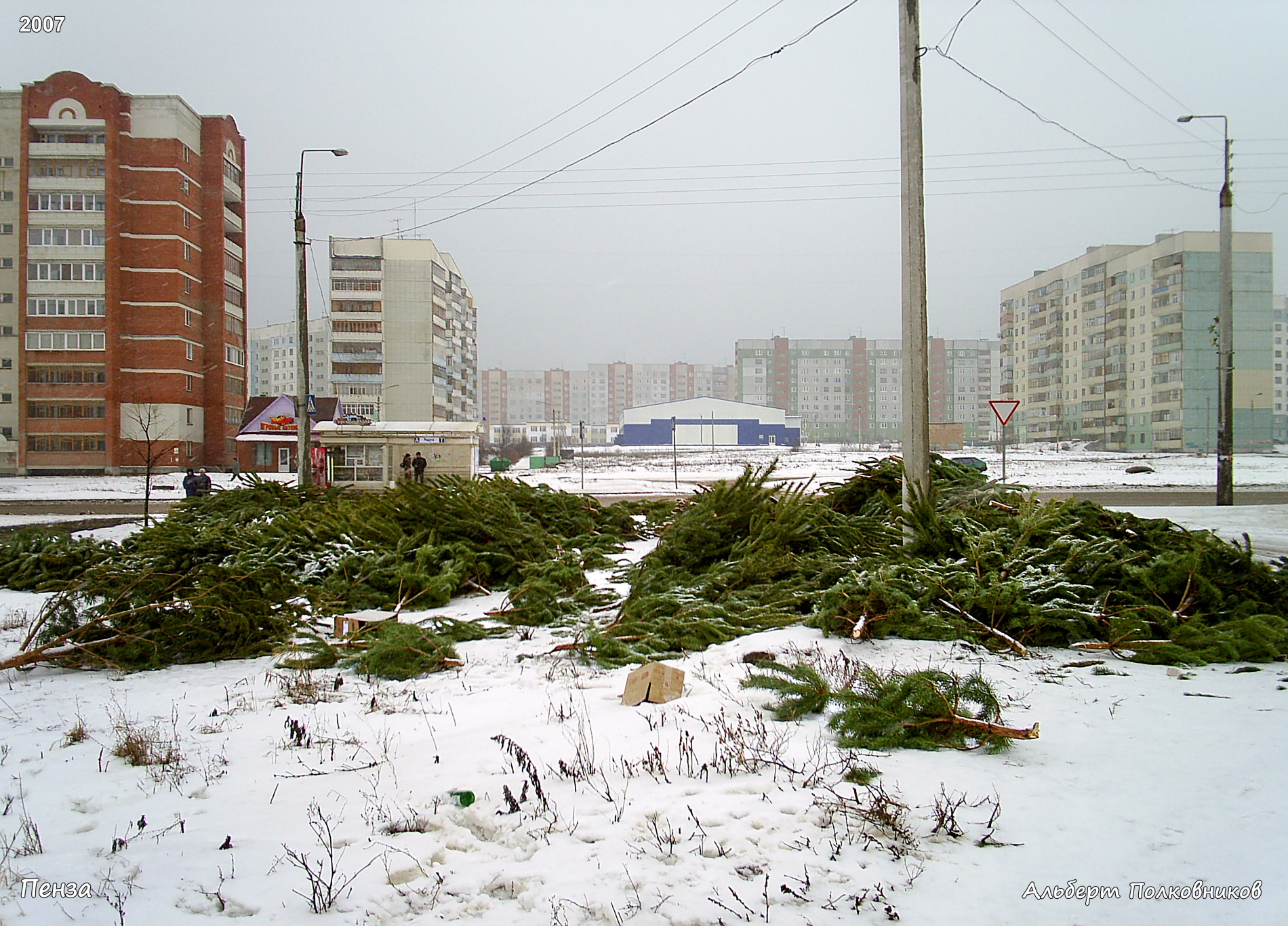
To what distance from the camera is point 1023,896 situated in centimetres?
244

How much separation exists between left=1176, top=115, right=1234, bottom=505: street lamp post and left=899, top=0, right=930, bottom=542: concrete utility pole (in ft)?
41.5

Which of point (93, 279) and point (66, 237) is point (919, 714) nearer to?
point (93, 279)

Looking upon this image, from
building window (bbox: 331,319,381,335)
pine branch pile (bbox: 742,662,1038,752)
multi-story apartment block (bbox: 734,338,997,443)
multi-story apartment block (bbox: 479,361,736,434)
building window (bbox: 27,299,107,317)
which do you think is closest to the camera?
pine branch pile (bbox: 742,662,1038,752)

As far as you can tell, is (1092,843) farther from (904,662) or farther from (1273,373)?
(1273,373)

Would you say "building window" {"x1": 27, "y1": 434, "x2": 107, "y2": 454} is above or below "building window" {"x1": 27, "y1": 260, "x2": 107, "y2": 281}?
below

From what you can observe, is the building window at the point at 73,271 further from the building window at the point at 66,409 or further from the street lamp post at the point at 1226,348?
the street lamp post at the point at 1226,348

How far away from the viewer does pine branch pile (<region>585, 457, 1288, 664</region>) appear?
17.8 feet

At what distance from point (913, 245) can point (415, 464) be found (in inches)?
674

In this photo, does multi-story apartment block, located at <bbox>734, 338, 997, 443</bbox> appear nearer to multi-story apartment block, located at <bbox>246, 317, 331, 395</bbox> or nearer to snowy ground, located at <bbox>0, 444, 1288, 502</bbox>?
snowy ground, located at <bbox>0, 444, 1288, 502</bbox>

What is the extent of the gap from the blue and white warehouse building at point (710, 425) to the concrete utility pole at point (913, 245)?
89534mm

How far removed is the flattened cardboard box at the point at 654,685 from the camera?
4.56 m

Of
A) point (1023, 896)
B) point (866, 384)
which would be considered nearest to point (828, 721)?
point (1023, 896)

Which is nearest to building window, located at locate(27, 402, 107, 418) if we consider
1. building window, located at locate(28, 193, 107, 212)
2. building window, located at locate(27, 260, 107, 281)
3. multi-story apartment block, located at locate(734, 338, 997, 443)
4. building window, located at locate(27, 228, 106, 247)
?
building window, located at locate(27, 260, 107, 281)

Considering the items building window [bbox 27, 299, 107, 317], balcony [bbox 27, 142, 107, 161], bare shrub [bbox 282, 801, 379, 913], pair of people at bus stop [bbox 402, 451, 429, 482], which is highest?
balcony [bbox 27, 142, 107, 161]
